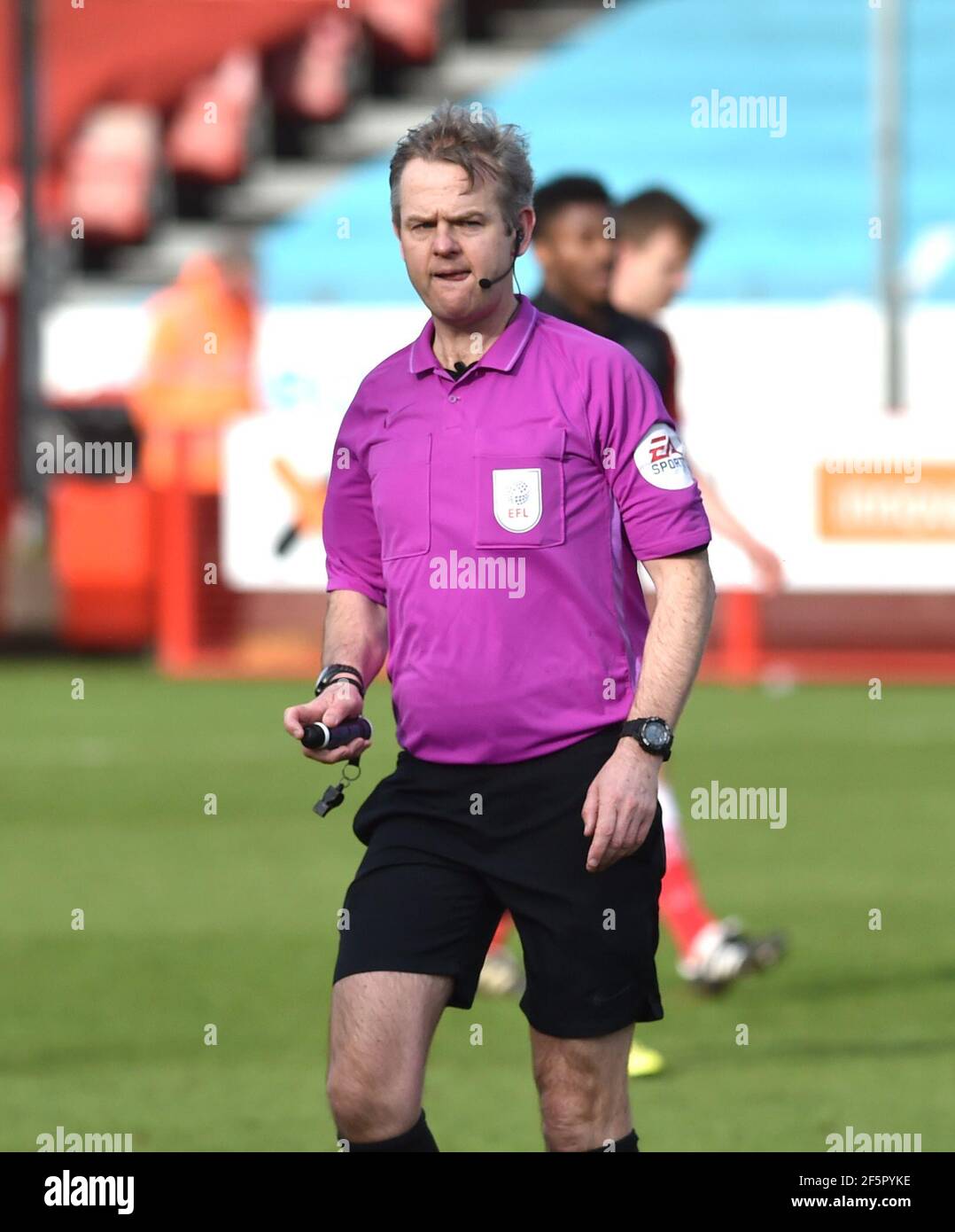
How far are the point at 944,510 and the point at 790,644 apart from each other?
143 cm

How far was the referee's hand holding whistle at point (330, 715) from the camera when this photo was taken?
12.7ft

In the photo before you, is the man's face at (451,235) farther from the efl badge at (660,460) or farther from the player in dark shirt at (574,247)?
the player in dark shirt at (574,247)

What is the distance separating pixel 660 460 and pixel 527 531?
226 millimetres

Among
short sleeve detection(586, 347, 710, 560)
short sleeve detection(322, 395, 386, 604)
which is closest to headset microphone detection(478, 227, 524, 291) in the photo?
short sleeve detection(586, 347, 710, 560)

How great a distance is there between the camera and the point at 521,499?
12.6 feet

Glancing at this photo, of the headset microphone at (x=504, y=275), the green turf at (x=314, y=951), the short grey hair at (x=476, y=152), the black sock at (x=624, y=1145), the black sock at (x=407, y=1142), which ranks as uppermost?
the short grey hair at (x=476, y=152)

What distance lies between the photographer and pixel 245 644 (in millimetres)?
16734

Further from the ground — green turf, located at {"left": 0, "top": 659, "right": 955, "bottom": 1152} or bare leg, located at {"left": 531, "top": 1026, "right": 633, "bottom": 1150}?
→ bare leg, located at {"left": 531, "top": 1026, "right": 633, "bottom": 1150}

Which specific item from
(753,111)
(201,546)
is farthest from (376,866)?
(753,111)

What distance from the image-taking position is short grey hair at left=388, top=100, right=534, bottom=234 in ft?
12.5

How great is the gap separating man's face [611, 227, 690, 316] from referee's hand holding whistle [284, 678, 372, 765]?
3000 millimetres

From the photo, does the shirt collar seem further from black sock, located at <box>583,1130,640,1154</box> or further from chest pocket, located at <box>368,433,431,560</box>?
black sock, located at <box>583,1130,640,1154</box>

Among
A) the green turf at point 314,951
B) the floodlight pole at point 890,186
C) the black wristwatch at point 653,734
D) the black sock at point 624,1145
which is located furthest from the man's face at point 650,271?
the floodlight pole at point 890,186
